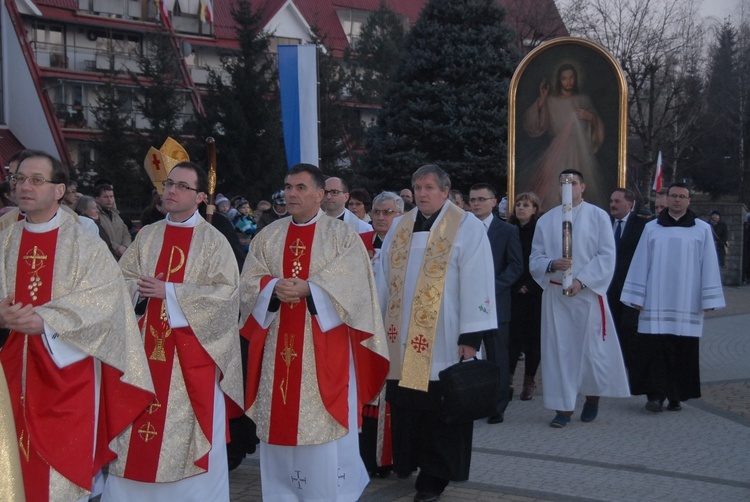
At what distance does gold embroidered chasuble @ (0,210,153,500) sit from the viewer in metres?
4.34

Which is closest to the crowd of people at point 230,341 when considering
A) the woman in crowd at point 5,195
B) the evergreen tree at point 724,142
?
the woman in crowd at point 5,195

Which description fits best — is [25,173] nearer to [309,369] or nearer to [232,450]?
[309,369]

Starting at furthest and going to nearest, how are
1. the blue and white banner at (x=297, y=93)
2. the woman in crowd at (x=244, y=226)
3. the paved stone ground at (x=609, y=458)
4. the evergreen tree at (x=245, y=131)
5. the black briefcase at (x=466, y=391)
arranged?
1. the evergreen tree at (x=245, y=131)
2. the woman in crowd at (x=244, y=226)
3. the blue and white banner at (x=297, y=93)
4. the paved stone ground at (x=609, y=458)
5. the black briefcase at (x=466, y=391)

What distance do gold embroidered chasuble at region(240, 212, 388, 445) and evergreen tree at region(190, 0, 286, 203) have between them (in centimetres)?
2030

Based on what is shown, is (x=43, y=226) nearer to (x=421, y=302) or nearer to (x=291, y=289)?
(x=291, y=289)

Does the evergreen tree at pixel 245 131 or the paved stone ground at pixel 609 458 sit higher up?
the evergreen tree at pixel 245 131

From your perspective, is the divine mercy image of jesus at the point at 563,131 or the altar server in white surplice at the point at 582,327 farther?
the divine mercy image of jesus at the point at 563,131

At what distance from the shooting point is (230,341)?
5.27 metres

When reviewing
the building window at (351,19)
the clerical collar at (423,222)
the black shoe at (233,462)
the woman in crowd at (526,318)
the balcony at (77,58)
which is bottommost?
the black shoe at (233,462)

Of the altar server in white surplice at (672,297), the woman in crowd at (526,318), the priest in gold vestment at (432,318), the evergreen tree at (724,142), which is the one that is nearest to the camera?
the priest in gold vestment at (432,318)

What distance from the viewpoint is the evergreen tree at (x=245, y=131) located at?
85.0 ft

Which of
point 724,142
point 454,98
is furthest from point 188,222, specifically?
point 724,142

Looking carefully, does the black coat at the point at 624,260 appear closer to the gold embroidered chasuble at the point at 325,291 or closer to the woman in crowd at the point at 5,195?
the gold embroidered chasuble at the point at 325,291

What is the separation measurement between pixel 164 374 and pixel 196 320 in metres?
0.35
